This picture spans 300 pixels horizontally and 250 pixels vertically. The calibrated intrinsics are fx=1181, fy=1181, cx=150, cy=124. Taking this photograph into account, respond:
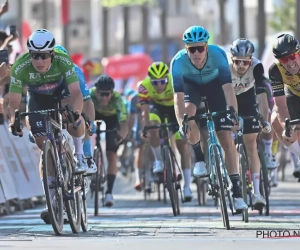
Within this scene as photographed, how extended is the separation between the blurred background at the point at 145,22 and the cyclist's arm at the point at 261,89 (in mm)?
18986

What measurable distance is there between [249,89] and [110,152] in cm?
312

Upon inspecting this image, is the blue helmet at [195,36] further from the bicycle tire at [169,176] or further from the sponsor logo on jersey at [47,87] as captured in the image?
the bicycle tire at [169,176]

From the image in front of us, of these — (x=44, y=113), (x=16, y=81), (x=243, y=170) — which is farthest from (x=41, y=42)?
(x=243, y=170)

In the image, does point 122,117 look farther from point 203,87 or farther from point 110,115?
point 203,87

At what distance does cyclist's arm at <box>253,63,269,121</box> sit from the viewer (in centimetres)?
1394

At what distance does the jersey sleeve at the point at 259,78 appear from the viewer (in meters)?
13.9

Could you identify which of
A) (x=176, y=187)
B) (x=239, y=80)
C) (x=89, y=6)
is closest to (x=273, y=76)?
(x=239, y=80)

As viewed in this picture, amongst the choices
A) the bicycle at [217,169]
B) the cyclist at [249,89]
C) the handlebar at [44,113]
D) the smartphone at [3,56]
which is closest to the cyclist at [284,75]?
the bicycle at [217,169]

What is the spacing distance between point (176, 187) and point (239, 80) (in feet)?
6.17

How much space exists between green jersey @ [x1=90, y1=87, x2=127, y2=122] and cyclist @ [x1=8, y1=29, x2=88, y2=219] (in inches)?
173

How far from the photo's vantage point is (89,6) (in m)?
105

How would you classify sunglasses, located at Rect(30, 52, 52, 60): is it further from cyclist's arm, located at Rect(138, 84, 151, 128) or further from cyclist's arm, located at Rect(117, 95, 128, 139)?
cyclist's arm, located at Rect(138, 84, 151, 128)

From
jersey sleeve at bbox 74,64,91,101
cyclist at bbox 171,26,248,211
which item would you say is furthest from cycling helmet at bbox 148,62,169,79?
cyclist at bbox 171,26,248,211

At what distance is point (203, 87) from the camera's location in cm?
1266
